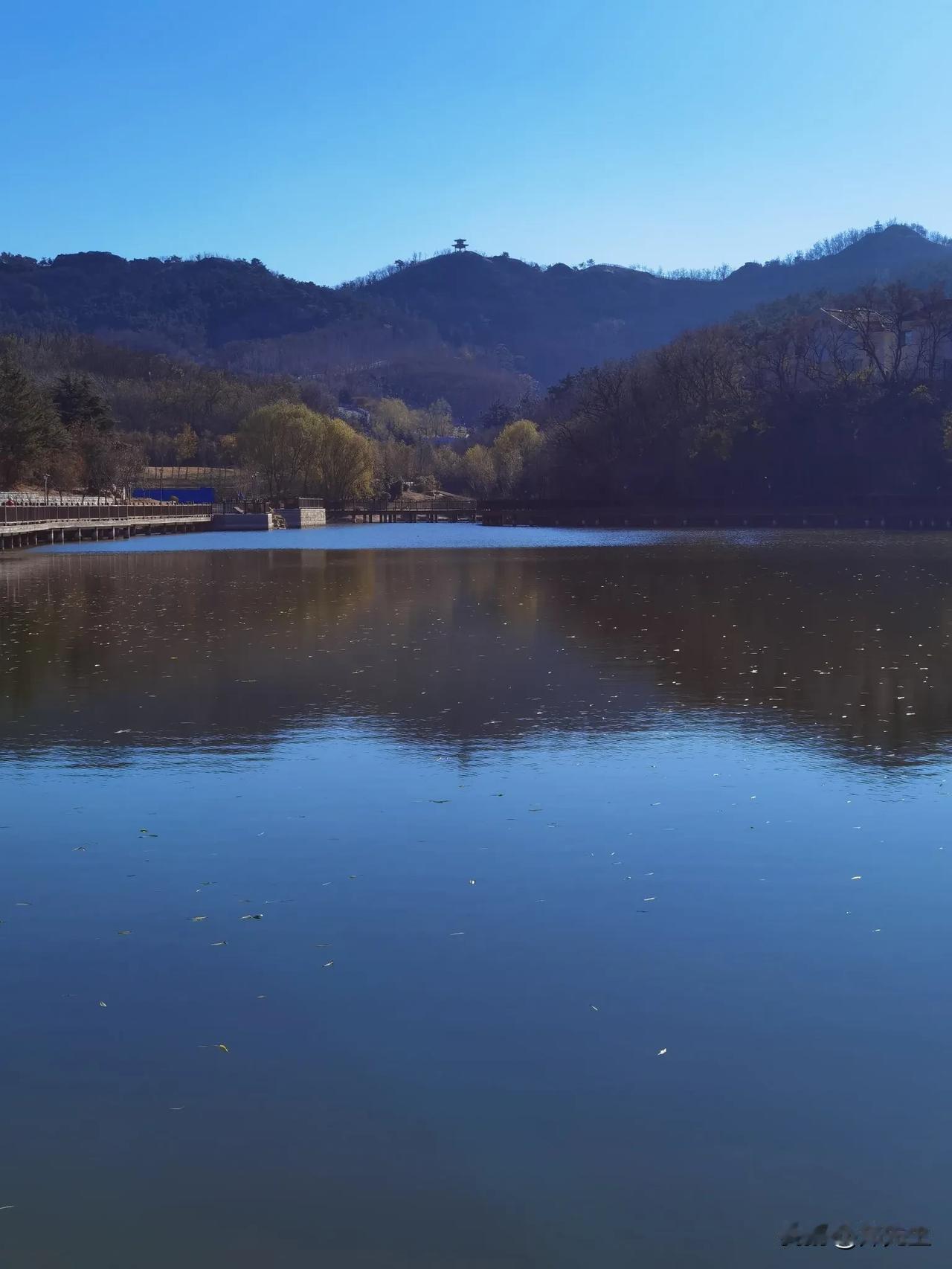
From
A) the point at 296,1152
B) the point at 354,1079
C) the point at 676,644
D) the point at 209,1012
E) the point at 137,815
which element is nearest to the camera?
the point at 296,1152

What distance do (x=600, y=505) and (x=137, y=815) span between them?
435 feet

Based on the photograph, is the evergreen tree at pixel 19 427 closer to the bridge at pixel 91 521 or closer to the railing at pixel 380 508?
the bridge at pixel 91 521

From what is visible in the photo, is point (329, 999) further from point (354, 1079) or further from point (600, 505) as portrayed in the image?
point (600, 505)

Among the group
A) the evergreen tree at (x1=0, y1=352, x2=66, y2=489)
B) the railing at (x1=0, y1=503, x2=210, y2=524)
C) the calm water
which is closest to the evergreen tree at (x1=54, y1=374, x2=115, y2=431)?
the railing at (x1=0, y1=503, x2=210, y2=524)

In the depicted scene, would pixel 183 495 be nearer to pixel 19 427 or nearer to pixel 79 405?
pixel 79 405

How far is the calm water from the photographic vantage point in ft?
20.6

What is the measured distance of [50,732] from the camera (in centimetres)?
1823

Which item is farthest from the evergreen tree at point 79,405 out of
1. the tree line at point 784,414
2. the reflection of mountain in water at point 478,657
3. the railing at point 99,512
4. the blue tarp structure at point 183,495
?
the reflection of mountain in water at point 478,657

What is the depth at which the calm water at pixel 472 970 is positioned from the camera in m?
6.29

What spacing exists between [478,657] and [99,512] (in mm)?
95333

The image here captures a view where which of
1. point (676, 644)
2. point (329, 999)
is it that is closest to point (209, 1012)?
point (329, 999)

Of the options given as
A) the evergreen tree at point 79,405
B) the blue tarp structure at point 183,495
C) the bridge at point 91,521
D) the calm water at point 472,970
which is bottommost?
the calm water at point 472,970

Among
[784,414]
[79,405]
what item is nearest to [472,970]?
[784,414]

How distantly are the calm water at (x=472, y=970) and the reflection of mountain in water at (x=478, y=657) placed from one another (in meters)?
0.19
